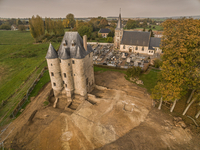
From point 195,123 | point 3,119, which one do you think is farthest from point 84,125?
point 195,123

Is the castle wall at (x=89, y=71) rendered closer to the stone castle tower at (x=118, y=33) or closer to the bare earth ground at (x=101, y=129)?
the bare earth ground at (x=101, y=129)

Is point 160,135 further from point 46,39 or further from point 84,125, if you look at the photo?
point 46,39

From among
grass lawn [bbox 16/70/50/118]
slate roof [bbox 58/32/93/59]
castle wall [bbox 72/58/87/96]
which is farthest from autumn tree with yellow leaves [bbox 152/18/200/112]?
grass lawn [bbox 16/70/50/118]

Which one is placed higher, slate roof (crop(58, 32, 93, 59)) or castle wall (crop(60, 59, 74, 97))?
slate roof (crop(58, 32, 93, 59))

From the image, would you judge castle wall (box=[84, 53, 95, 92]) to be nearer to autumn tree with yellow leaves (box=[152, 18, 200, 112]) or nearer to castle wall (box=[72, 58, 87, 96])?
castle wall (box=[72, 58, 87, 96])

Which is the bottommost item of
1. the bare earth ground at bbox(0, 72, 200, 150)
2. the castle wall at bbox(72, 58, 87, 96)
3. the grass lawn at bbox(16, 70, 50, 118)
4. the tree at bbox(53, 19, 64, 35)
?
the bare earth ground at bbox(0, 72, 200, 150)

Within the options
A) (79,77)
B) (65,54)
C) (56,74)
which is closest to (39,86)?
(56,74)
